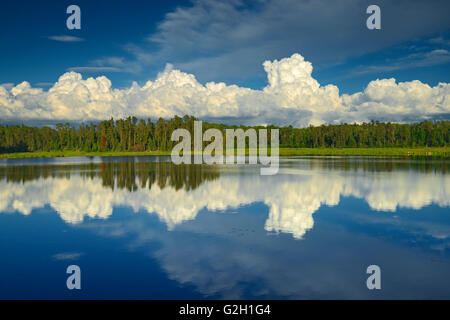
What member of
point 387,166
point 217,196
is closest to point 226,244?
point 217,196

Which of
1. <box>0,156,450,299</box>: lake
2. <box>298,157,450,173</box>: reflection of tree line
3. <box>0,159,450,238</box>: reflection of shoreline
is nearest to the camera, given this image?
<box>0,156,450,299</box>: lake

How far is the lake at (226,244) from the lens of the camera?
1112 centimetres

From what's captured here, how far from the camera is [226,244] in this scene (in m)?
16.1

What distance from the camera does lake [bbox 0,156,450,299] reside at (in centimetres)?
1112

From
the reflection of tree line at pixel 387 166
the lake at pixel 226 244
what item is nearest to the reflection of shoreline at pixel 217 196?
the lake at pixel 226 244

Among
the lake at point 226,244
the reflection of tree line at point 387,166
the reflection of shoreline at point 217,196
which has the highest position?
the reflection of tree line at point 387,166

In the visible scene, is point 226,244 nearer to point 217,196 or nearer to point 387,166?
point 217,196

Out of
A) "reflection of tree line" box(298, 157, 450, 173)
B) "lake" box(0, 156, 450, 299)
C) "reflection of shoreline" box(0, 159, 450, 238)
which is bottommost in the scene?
"lake" box(0, 156, 450, 299)

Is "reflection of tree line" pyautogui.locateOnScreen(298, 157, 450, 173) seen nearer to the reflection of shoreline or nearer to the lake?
the reflection of shoreline

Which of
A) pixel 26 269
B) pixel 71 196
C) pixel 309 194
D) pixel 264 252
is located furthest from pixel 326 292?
pixel 71 196

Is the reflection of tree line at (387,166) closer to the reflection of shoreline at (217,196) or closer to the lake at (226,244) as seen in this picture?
the reflection of shoreline at (217,196)

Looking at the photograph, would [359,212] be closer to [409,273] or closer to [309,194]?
[309,194]

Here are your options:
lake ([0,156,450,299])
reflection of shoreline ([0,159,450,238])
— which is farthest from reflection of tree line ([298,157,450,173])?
lake ([0,156,450,299])

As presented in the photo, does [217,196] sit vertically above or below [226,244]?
above
